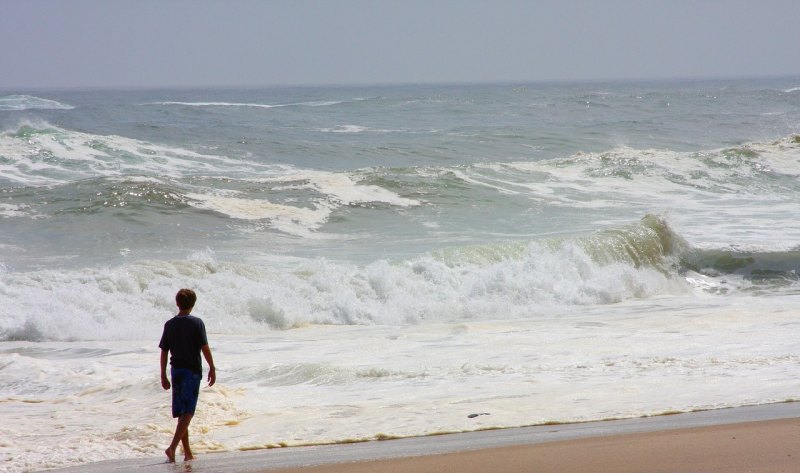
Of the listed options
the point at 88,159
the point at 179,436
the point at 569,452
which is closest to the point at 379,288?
the point at 179,436

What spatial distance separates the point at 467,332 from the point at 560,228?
24.5ft

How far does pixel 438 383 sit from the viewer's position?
8305 mm

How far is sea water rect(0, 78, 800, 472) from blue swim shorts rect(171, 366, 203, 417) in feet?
1.51

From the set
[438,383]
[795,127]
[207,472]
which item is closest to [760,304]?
[438,383]

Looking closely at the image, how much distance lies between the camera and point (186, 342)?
609cm

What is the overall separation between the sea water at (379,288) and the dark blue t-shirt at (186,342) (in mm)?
678

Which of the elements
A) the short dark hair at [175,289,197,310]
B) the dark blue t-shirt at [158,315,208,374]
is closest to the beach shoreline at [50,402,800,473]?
the dark blue t-shirt at [158,315,208,374]

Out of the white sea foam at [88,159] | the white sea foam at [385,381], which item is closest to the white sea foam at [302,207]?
the white sea foam at [88,159]

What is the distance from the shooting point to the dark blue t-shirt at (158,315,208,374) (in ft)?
20.0

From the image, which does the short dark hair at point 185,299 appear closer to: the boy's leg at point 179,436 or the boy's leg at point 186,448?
the boy's leg at point 179,436

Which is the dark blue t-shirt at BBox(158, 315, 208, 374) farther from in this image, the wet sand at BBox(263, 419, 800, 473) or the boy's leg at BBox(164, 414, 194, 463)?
the wet sand at BBox(263, 419, 800, 473)

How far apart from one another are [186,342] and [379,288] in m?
7.12

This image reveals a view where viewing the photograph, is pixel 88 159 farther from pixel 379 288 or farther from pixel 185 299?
Answer: pixel 185 299

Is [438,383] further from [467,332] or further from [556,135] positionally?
[556,135]
